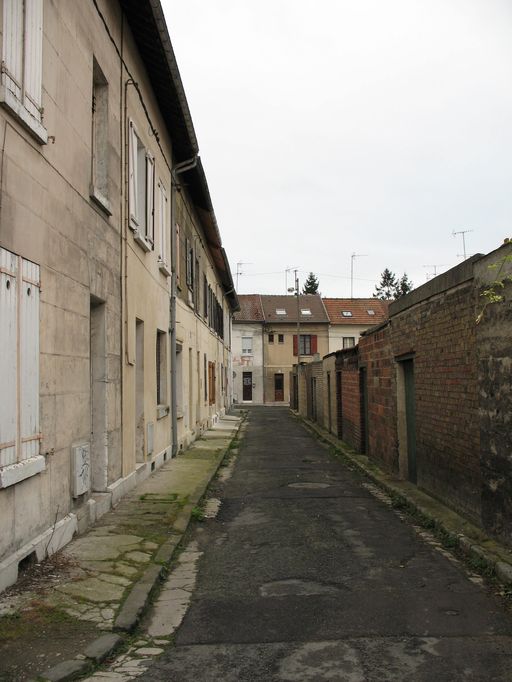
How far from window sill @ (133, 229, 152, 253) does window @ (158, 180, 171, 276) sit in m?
1.44

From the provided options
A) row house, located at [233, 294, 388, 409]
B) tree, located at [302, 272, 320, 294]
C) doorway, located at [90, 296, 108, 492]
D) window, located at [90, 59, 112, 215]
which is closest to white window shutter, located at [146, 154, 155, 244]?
window, located at [90, 59, 112, 215]

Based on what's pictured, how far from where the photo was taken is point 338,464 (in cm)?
1338

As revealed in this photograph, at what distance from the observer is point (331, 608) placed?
15.2 ft

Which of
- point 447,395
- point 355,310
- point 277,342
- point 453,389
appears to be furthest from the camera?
point 355,310

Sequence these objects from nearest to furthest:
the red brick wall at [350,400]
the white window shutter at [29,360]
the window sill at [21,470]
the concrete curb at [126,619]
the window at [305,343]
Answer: the concrete curb at [126,619]
the window sill at [21,470]
the white window shutter at [29,360]
the red brick wall at [350,400]
the window at [305,343]

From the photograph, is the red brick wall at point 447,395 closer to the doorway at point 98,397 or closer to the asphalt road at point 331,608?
the asphalt road at point 331,608

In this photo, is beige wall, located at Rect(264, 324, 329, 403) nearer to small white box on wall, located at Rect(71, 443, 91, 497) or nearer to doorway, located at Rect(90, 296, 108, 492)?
doorway, located at Rect(90, 296, 108, 492)

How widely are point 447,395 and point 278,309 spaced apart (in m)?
48.9

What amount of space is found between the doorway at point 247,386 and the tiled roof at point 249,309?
4.58 m

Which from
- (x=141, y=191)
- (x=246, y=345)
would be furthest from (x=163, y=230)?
(x=246, y=345)

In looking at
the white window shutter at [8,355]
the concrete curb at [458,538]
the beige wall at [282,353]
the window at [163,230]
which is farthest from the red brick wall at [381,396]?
the beige wall at [282,353]

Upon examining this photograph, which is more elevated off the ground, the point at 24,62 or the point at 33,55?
the point at 33,55

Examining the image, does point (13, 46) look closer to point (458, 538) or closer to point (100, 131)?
point (100, 131)

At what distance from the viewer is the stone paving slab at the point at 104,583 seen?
3707 millimetres
